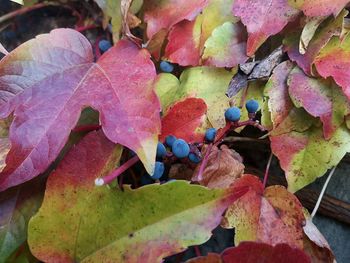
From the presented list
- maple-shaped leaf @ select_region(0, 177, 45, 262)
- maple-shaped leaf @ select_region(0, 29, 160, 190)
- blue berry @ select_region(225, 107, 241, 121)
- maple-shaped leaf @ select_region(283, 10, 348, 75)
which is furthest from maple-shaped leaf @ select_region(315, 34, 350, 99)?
maple-shaped leaf @ select_region(0, 177, 45, 262)

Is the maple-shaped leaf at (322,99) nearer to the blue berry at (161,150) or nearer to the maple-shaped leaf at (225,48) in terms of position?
the maple-shaped leaf at (225,48)

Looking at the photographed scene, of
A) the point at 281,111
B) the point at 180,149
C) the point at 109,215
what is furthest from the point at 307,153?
the point at 109,215

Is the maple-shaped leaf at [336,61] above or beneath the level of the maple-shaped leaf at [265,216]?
above

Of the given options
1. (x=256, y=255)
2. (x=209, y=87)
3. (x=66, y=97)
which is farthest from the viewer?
(x=209, y=87)

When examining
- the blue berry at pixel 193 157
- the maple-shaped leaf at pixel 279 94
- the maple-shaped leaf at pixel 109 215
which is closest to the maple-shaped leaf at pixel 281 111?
the maple-shaped leaf at pixel 279 94

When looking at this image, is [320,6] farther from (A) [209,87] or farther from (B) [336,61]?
(A) [209,87]

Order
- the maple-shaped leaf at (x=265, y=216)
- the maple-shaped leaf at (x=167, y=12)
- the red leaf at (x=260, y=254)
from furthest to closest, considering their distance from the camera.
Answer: the maple-shaped leaf at (x=167, y=12) → the maple-shaped leaf at (x=265, y=216) → the red leaf at (x=260, y=254)

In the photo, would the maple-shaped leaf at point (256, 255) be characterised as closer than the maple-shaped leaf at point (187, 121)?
Yes
